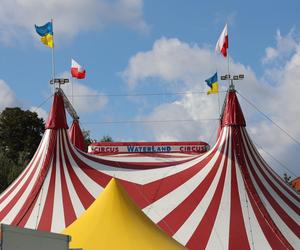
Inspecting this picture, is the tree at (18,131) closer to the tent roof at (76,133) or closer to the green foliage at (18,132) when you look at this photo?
the green foliage at (18,132)

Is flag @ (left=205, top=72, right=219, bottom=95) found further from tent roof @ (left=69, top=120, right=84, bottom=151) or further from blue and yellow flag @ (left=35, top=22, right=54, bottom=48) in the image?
tent roof @ (left=69, top=120, right=84, bottom=151)

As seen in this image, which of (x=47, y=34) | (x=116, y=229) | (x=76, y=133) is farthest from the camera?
(x=76, y=133)

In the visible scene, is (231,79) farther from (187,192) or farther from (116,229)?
(116,229)

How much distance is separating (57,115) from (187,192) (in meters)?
3.17

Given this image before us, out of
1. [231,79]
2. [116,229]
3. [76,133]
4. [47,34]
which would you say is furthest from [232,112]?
[76,133]

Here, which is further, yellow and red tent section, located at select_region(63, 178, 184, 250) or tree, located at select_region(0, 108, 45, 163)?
tree, located at select_region(0, 108, 45, 163)

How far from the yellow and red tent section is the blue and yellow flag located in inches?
227

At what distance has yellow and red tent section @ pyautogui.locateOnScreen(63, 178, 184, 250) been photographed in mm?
6652

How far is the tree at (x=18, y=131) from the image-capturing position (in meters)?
34.7

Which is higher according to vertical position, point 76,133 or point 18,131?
point 18,131

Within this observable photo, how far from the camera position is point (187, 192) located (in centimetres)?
1009

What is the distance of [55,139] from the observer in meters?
11.0

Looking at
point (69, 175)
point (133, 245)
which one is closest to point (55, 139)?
point (69, 175)

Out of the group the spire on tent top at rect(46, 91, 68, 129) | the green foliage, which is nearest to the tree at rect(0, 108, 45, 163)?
the green foliage
